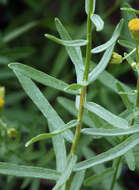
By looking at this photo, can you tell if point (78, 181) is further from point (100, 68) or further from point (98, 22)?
point (98, 22)

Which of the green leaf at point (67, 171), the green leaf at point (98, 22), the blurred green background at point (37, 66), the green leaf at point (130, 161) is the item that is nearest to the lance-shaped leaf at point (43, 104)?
the green leaf at point (67, 171)

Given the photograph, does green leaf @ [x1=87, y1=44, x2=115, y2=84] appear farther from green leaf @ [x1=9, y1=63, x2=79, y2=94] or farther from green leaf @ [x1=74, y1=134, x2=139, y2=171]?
green leaf @ [x1=74, y1=134, x2=139, y2=171]

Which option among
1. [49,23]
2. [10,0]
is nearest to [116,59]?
[49,23]

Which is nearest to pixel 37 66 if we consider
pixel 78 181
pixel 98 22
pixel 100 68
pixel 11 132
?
pixel 11 132

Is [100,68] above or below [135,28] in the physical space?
below

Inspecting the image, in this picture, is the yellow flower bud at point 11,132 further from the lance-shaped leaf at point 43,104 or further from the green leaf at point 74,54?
the green leaf at point 74,54
